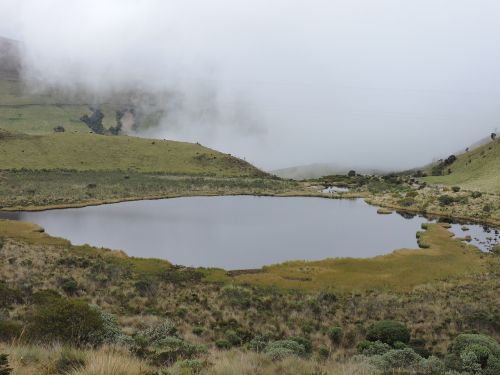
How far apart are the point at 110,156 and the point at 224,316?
147354 mm

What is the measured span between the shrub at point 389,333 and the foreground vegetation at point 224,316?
0.07 metres

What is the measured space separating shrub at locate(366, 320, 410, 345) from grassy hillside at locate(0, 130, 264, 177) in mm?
133723

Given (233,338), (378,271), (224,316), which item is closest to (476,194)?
(378,271)

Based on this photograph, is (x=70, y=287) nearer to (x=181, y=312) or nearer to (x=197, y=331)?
(x=181, y=312)

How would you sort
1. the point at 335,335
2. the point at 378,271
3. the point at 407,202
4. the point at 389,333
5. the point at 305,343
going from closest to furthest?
1. the point at 305,343
2. the point at 389,333
3. the point at 335,335
4. the point at 378,271
5. the point at 407,202

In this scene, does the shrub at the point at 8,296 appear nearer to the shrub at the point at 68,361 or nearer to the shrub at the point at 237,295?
the shrub at the point at 237,295

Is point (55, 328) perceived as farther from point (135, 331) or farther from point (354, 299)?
point (354, 299)

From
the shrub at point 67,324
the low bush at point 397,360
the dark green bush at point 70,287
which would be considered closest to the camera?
the shrub at point 67,324

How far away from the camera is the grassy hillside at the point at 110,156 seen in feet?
494

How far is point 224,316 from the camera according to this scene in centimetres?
3081

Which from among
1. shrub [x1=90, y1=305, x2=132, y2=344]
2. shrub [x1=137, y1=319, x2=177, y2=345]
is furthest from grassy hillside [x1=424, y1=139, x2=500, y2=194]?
shrub [x1=90, y1=305, x2=132, y2=344]

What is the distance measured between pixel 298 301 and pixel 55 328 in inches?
921

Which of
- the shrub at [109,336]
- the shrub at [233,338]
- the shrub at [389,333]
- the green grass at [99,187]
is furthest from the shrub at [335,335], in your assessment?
the green grass at [99,187]

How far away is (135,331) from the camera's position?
74.4 ft
